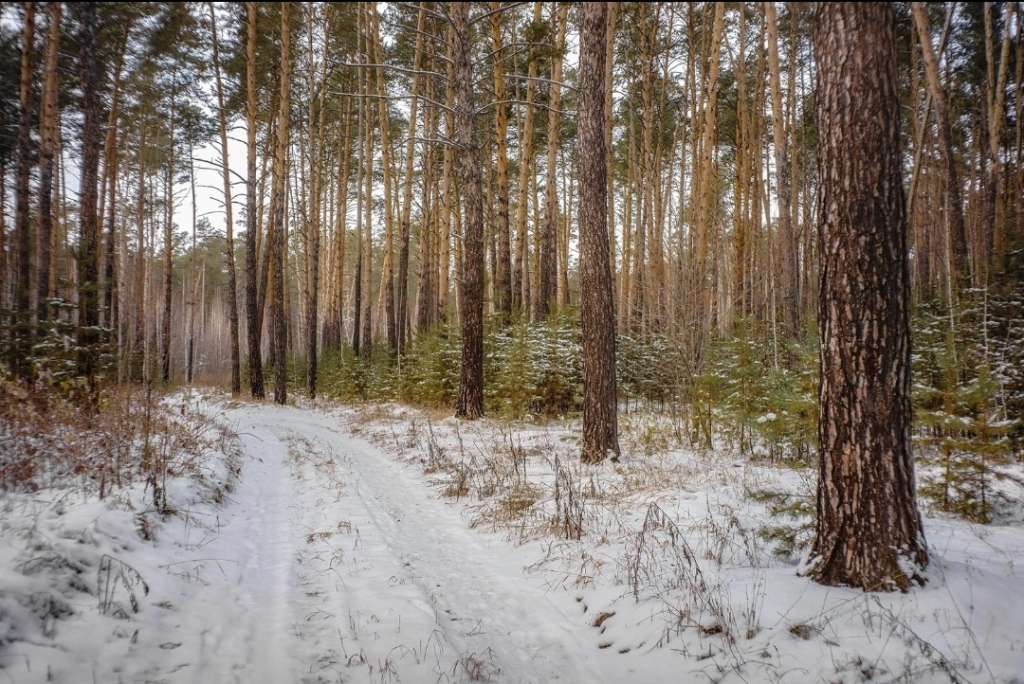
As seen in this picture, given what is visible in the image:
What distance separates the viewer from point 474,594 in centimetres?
339

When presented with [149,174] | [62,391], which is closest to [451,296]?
[149,174]

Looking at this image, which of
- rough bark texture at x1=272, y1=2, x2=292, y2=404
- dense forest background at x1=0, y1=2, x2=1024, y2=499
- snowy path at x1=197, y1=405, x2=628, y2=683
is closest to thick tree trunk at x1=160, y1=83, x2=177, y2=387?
dense forest background at x1=0, y1=2, x2=1024, y2=499

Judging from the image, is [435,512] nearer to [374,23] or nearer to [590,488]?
[590,488]

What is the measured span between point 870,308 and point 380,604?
3.46 metres

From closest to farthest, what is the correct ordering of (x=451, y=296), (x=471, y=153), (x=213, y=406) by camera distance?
(x=471, y=153) → (x=213, y=406) → (x=451, y=296)

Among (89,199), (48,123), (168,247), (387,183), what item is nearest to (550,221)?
(387,183)

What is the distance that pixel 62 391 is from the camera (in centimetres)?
712

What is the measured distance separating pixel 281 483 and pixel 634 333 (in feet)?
28.7

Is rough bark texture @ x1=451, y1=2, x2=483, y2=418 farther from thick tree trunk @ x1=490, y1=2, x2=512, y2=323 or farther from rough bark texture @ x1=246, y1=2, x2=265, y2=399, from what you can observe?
rough bark texture @ x1=246, y1=2, x2=265, y2=399

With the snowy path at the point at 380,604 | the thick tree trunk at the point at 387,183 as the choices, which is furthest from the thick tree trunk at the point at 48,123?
the thick tree trunk at the point at 387,183

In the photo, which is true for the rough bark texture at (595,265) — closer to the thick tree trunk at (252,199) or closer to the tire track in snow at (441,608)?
the tire track in snow at (441,608)

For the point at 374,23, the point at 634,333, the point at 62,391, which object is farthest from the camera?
the point at 374,23

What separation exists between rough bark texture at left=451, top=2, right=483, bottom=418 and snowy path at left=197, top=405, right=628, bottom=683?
481 cm

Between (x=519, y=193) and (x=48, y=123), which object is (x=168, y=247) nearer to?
(x=48, y=123)
